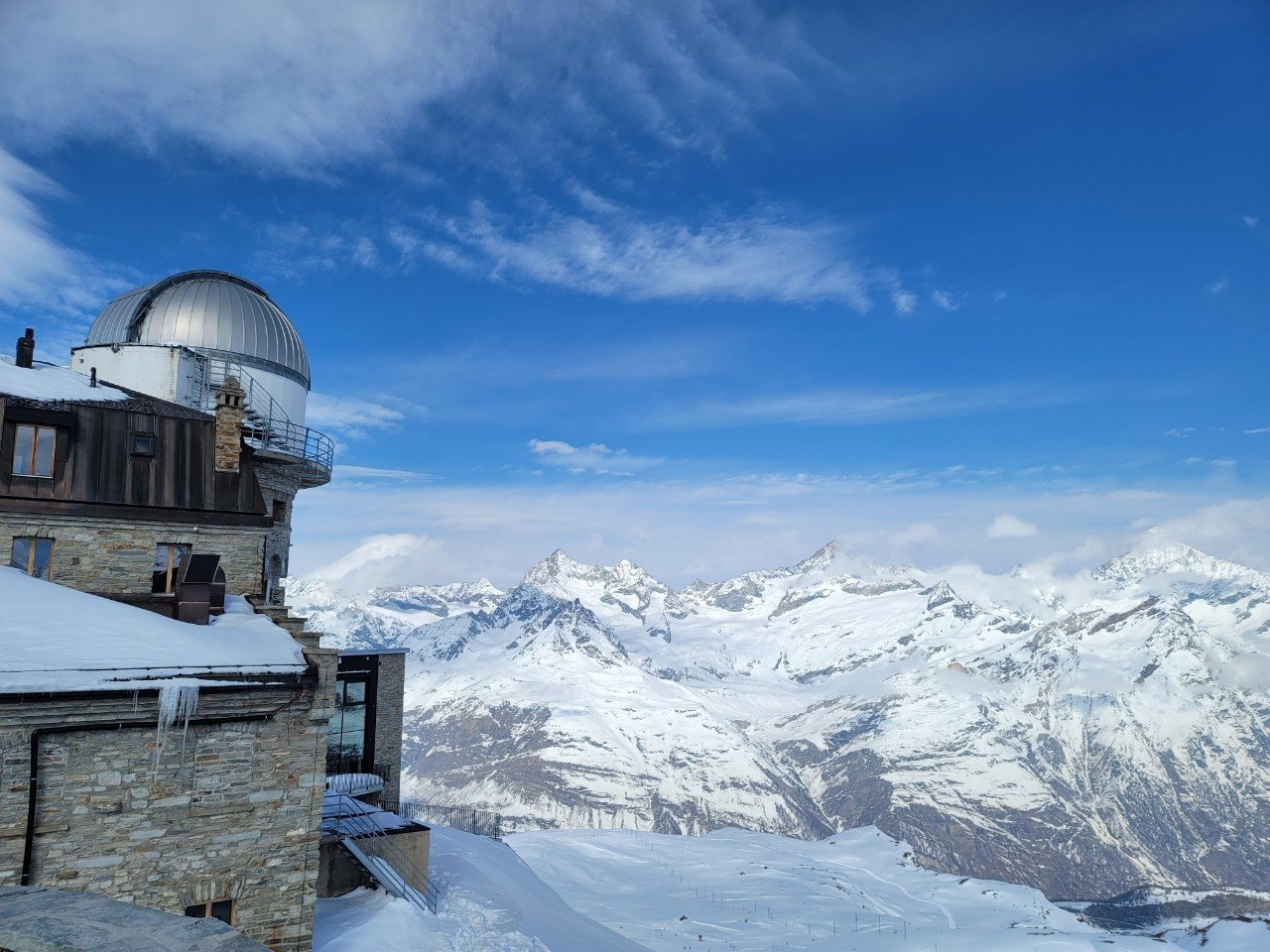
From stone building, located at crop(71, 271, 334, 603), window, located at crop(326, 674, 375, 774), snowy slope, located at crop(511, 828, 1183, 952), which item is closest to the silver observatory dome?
stone building, located at crop(71, 271, 334, 603)

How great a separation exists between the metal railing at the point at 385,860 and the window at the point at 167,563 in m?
9.73

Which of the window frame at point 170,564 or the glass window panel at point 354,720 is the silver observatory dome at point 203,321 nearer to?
the window frame at point 170,564

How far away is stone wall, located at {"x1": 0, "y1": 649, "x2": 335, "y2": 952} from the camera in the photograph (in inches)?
596

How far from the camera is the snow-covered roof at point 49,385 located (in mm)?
22641

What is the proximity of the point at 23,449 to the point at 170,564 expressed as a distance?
15.3 feet

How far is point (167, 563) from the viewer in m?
22.3

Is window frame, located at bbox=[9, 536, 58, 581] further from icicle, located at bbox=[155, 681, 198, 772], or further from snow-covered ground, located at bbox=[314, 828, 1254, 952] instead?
snow-covered ground, located at bbox=[314, 828, 1254, 952]

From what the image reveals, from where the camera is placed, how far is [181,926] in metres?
6.45

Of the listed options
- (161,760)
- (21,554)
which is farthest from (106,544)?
(161,760)

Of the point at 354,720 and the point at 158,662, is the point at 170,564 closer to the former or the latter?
the point at 158,662

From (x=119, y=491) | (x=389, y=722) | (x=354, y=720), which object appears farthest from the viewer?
(x=389, y=722)

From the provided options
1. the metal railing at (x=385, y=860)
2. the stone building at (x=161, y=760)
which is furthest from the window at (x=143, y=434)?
the metal railing at (x=385, y=860)

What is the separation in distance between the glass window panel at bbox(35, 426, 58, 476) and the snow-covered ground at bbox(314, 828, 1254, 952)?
14.1 meters

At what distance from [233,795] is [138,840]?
5.81 ft
